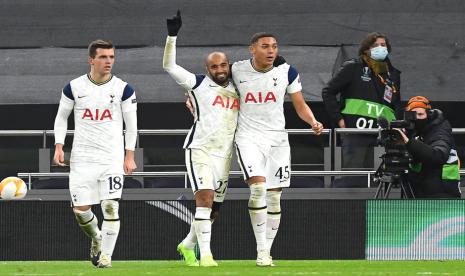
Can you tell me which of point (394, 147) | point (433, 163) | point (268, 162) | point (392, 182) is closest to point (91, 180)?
point (268, 162)

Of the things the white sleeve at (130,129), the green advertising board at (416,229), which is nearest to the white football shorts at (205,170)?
the white sleeve at (130,129)

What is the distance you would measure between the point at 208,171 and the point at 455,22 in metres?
6.50

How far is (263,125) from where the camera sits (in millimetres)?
16172

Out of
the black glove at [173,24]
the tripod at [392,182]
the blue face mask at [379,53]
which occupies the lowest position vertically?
the tripod at [392,182]

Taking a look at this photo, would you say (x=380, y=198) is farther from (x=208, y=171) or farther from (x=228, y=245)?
(x=208, y=171)

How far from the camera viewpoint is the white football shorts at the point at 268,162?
16.0 metres

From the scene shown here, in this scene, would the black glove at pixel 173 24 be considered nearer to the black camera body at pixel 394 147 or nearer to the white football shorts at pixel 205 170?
the white football shorts at pixel 205 170

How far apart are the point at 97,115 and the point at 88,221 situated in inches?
42.1

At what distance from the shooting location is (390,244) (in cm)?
1855

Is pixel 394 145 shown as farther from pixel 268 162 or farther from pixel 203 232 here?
pixel 203 232

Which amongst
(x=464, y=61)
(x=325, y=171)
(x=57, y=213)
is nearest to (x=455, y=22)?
(x=464, y=61)

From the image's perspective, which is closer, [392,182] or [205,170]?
[205,170]

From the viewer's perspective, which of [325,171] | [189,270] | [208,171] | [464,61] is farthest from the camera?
[464,61]

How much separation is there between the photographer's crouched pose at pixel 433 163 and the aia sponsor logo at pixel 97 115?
3.90 m
